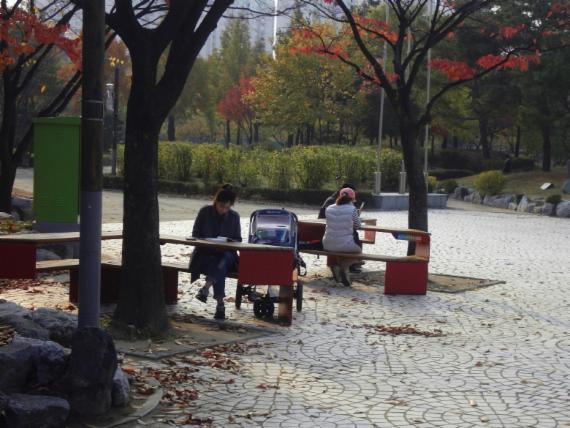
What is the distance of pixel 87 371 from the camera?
5.78m

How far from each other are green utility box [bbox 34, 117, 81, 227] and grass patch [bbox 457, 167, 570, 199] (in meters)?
26.1

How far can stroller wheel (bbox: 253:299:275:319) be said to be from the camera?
387 inches

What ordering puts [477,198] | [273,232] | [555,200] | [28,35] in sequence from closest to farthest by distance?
[273,232], [28,35], [555,200], [477,198]

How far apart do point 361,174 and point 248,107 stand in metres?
35.0

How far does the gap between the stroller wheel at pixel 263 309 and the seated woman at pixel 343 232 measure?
2960mm

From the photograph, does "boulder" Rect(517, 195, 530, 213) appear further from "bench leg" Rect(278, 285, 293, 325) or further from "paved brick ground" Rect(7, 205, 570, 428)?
"bench leg" Rect(278, 285, 293, 325)

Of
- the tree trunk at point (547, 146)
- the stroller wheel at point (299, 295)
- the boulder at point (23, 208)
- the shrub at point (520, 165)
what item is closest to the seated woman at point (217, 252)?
the stroller wheel at point (299, 295)

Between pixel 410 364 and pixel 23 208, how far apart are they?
12.2 metres

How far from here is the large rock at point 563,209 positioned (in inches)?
1237

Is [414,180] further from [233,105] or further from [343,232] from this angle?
[233,105]

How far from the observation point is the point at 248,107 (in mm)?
68125

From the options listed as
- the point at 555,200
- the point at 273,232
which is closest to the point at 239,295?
the point at 273,232

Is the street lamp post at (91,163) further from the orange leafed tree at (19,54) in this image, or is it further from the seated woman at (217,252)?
the orange leafed tree at (19,54)

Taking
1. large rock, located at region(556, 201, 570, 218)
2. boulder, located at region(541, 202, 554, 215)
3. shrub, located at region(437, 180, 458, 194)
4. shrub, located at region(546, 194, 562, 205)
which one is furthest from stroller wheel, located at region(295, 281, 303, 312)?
shrub, located at region(437, 180, 458, 194)
